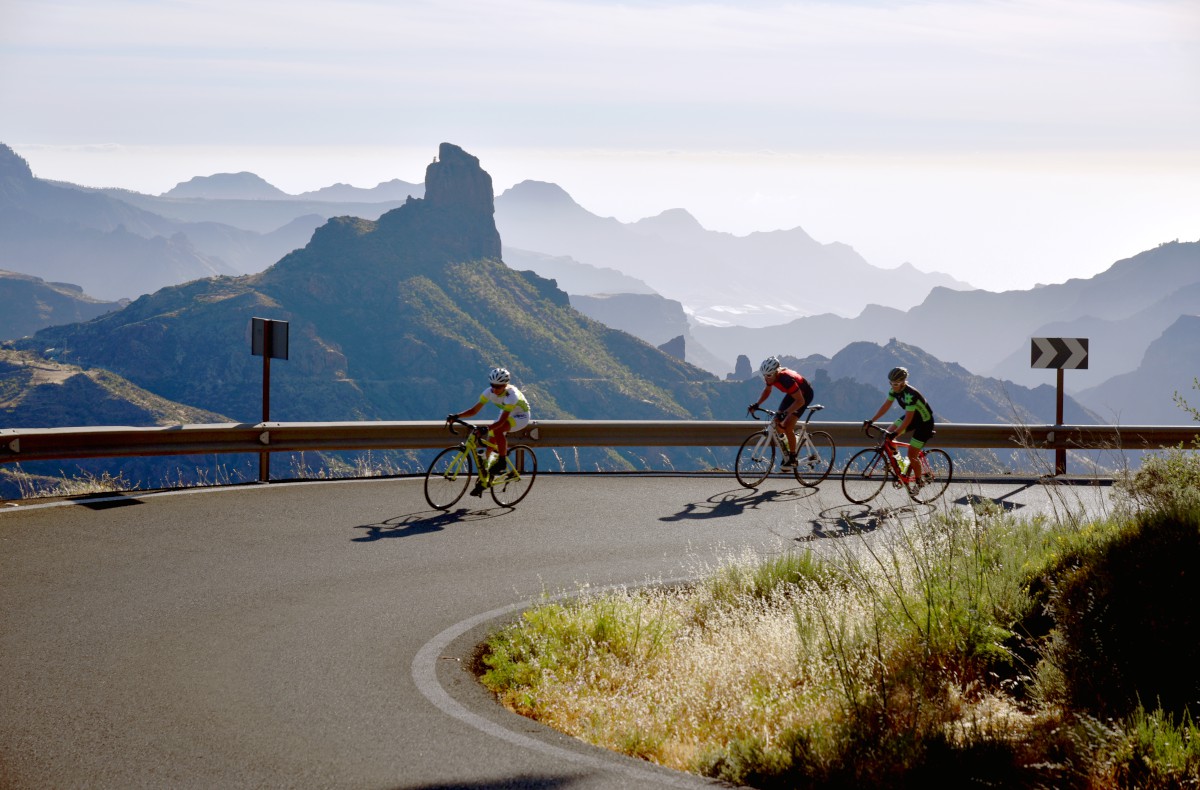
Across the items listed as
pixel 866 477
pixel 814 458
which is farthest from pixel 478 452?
pixel 866 477

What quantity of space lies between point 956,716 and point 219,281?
199038 millimetres

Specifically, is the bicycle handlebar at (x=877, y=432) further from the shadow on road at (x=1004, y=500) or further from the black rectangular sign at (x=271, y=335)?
the black rectangular sign at (x=271, y=335)

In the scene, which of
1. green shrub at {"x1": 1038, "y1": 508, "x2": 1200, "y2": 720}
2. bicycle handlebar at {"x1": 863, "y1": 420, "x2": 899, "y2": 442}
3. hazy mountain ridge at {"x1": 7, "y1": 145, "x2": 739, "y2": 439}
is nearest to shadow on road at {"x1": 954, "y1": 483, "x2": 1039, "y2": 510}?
bicycle handlebar at {"x1": 863, "y1": 420, "x2": 899, "y2": 442}

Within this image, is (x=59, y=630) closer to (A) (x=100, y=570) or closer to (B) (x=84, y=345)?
(A) (x=100, y=570)

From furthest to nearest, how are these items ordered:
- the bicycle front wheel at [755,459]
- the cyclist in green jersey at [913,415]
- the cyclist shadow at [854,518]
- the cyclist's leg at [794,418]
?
the bicycle front wheel at [755,459] → the cyclist's leg at [794,418] → the cyclist in green jersey at [913,415] → the cyclist shadow at [854,518]

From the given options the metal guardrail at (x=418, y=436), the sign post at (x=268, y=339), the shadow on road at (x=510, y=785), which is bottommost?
the shadow on road at (x=510, y=785)

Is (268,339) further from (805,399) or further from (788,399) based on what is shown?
(805,399)

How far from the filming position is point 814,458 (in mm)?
14961

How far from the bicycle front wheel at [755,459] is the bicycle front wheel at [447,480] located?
3980mm

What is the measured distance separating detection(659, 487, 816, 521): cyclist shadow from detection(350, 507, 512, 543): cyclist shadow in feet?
6.74

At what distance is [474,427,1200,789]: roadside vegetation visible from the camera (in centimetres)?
489

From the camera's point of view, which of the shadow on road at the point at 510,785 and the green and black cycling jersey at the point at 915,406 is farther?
the green and black cycling jersey at the point at 915,406

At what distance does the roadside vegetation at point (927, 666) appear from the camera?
4895mm

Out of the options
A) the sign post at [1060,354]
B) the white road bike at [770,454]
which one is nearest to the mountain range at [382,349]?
the sign post at [1060,354]
